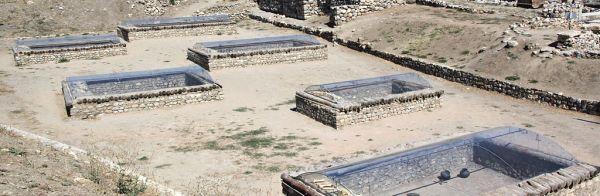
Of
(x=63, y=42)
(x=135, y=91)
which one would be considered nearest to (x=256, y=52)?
(x=135, y=91)

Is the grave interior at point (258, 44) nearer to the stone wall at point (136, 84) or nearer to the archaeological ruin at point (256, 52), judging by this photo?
the archaeological ruin at point (256, 52)

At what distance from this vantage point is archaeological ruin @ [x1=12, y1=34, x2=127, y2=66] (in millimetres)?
24281

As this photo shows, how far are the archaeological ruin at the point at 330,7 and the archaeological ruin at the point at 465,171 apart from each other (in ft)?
64.9

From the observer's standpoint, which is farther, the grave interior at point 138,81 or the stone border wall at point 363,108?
the grave interior at point 138,81

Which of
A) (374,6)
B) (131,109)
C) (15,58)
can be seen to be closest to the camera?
(131,109)

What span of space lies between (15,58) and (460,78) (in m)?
17.8

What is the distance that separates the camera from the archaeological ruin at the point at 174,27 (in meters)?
30.2

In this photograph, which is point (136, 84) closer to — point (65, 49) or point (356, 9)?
point (65, 49)

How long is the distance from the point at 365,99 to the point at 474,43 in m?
8.52

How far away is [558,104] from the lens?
57.2 ft

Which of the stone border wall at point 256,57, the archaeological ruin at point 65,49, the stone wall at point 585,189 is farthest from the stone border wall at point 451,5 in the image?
the stone wall at point 585,189

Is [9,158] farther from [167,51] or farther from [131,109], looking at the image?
[167,51]

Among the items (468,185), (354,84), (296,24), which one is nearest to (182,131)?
(354,84)

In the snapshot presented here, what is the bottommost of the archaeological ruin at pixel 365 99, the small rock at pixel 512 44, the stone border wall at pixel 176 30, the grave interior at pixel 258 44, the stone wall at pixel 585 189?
the stone border wall at pixel 176 30
